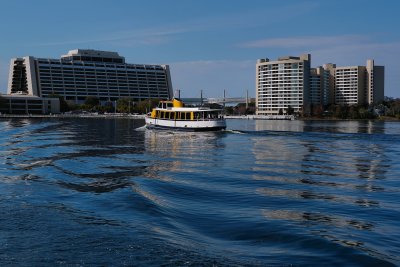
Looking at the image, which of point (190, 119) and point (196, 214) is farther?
point (190, 119)

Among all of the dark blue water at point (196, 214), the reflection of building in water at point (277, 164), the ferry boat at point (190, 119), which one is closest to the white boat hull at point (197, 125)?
the ferry boat at point (190, 119)

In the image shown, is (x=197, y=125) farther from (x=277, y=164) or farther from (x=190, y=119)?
(x=277, y=164)

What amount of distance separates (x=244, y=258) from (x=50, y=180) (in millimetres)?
12468

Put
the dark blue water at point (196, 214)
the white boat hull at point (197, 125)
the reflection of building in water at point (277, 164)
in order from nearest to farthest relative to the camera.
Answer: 1. the dark blue water at point (196, 214)
2. the reflection of building in water at point (277, 164)
3. the white boat hull at point (197, 125)

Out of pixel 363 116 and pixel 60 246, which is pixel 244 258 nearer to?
pixel 60 246

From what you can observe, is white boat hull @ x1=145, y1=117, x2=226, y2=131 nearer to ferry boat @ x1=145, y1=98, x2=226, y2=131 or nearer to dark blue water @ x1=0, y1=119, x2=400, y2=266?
ferry boat @ x1=145, y1=98, x2=226, y2=131

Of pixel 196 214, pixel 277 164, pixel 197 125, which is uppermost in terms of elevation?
pixel 197 125

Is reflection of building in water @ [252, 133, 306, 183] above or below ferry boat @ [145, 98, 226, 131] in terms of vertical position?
below

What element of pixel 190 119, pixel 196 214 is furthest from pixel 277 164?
pixel 190 119

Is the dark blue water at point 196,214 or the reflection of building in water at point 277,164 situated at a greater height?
the dark blue water at point 196,214

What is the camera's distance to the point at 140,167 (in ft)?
85.0

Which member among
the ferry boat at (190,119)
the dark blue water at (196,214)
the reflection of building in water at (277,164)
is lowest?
the reflection of building in water at (277,164)

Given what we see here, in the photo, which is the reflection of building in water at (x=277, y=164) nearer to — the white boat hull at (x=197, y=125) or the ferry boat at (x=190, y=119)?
the white boat hull at (x=197, y=125)

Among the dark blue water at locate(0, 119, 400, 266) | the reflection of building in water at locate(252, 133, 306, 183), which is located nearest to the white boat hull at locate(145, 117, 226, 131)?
the reflection of building in water at locate(252, 133, 306, 183)
